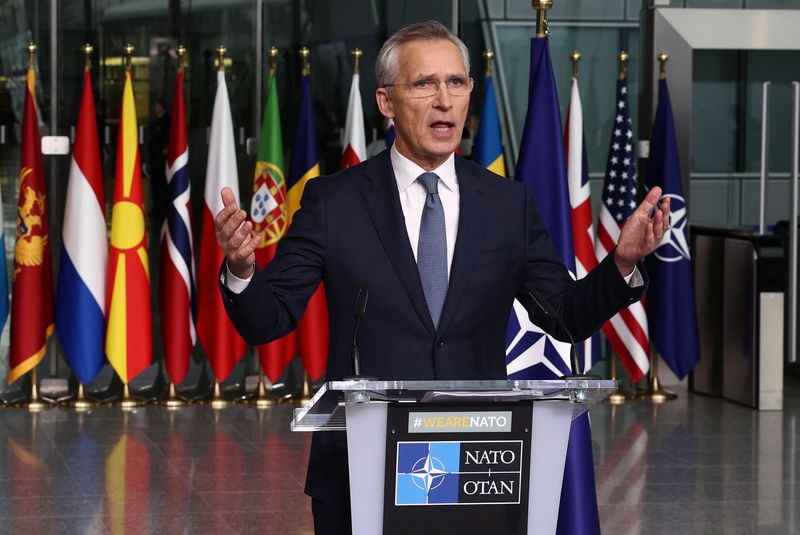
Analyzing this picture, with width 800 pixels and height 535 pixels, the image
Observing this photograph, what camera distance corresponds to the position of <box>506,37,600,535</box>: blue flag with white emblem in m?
5.12

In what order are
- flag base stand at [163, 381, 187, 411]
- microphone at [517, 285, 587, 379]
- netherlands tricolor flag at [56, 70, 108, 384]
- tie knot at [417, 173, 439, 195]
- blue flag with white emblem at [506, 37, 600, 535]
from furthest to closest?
flag base stand at [163, 381, 187, 411]
netherlands tricolor flag at [56, 70, 108, 384]
blue flag with white emblem at [506, 37, 600, 535]
tie knot at [417, 173, 439, 195]
microphone at [517, 285, 587, 379]

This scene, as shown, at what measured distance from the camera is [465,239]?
2607 mm

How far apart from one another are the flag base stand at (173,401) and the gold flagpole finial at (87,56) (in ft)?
6.87

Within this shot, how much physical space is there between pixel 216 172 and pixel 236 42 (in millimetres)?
1173

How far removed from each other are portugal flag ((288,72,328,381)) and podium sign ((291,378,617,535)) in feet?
21.3

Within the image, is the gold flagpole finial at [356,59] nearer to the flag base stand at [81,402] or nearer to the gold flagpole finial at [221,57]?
the gold flagpole finial at [221,57]

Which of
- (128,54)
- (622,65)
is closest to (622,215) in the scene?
(622,65)

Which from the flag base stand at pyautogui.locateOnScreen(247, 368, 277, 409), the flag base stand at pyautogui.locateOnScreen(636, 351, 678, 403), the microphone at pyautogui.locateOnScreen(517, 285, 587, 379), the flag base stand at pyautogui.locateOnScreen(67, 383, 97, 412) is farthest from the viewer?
the flag base stand at pyautogui.locateOnScreen(636, 351, 678, 403)

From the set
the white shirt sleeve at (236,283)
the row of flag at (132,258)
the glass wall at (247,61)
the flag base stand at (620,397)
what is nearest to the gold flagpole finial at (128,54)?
the row of flag at (132,258)

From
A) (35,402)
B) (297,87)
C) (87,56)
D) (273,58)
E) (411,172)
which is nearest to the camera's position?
(411,172)

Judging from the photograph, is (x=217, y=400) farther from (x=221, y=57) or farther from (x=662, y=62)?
(x=662, y=62)

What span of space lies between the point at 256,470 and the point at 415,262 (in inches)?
176

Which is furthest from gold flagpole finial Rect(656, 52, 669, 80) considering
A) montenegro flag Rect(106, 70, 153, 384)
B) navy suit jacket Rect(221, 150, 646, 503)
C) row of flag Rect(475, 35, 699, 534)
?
navy suit jacket Rect(221, 150, 646, 503)

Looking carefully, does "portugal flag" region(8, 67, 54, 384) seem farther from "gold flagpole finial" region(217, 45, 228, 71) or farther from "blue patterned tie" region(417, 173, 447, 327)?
"blue patterned tie" region(417, 173, 447, 327)
